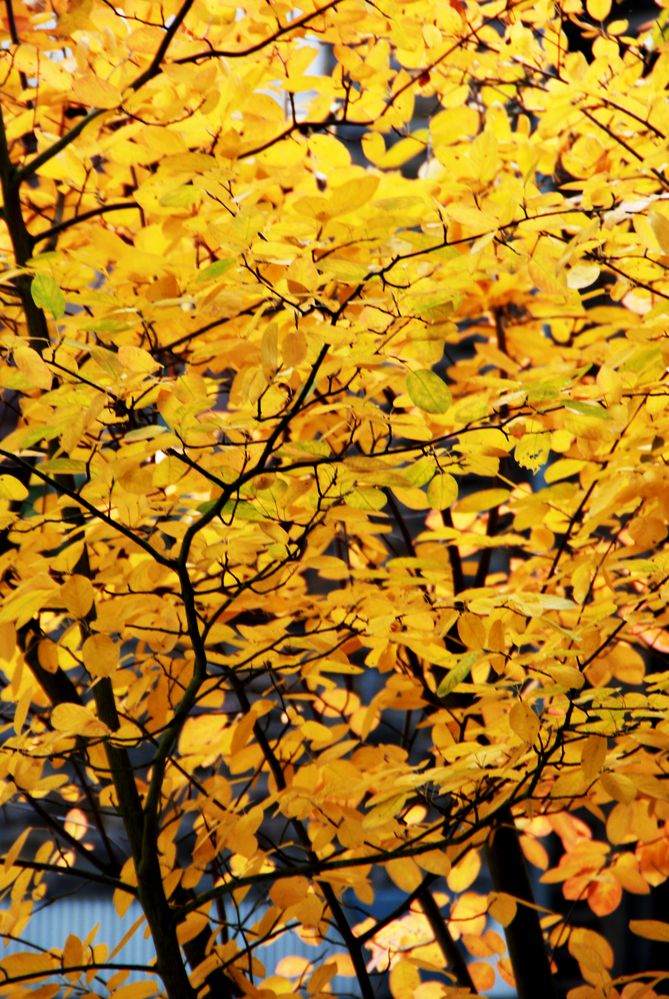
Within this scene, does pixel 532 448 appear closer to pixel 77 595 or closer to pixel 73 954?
pixel 77 595

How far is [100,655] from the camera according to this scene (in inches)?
66.4

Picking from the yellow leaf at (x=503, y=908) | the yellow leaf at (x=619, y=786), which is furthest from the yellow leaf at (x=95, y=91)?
the yellow leaf at (x=503, y=908)

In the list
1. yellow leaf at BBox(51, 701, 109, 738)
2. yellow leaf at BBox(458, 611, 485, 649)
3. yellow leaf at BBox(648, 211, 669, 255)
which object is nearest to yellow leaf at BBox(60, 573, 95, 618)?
yellow leaf at BBox(51, 701, 109, 738)

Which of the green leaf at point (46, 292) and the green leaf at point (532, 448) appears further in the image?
the green leaf at point (532, 448)

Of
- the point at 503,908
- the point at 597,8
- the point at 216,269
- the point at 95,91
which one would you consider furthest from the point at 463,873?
the point at 597,8

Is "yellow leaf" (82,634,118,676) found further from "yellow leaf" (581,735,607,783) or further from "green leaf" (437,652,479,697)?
"yellow leaf" (581,735,607,783)

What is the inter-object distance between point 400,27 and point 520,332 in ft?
3.11

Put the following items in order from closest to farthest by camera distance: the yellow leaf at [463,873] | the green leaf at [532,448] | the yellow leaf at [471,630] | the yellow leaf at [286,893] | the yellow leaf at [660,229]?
the yellow leaf at [660,229] < the green leaf at [532,448] < the yellow leaf at [471,630] < the yellow leaf at [286,893] < the yellow leaf at [463,873]

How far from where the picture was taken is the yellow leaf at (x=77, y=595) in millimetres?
1680

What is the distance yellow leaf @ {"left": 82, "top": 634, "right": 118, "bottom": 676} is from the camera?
5.49 feet

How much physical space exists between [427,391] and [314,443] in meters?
0.21

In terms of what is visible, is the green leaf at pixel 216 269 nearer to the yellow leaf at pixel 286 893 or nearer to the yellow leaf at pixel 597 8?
the yellow leaf at pixel 286 893

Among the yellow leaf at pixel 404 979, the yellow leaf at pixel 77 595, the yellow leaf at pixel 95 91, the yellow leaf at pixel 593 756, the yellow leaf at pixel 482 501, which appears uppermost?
the yellow leaf at pixel 95 91

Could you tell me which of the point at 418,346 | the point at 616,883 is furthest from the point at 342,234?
the point at 616,883
